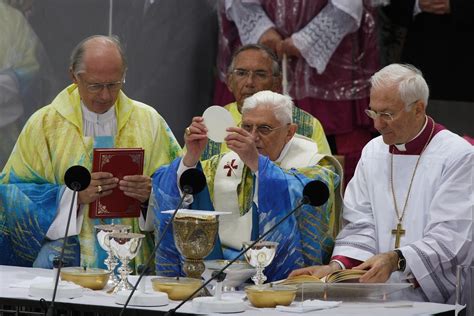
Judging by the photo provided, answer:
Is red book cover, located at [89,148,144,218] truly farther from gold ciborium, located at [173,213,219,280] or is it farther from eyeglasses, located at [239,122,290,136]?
gold ciborium, located at [173,213,219,280]

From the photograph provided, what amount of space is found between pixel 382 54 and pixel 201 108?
1.39m

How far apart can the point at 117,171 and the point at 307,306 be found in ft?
5.75

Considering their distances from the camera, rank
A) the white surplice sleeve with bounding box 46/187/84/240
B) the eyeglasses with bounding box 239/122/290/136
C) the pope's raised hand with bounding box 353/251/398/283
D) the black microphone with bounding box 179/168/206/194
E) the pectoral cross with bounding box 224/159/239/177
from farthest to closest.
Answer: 1. the white surplice sleeve with bounding box 46/187/84/240
2. the pectoral cross with bounding box 224/159/239/177
3. the eyeglasses with bounding box 239/122/290/136
4. the pope's raised hand with bounding box 353/251/398/283
5. the black microphone with bounding box 179/168/206/194

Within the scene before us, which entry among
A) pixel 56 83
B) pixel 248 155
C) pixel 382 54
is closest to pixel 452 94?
pixel 382 54

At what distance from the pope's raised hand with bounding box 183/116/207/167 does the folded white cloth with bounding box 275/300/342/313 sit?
112 centimetres

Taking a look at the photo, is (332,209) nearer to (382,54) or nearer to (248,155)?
(248,155)

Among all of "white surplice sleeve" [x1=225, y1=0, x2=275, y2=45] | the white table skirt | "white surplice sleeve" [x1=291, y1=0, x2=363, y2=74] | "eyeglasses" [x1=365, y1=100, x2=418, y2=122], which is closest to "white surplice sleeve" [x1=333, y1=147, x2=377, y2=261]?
"eyeglasses" [x1=365, y1=100, x2=418, y2=122]

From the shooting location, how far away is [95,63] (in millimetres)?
7508

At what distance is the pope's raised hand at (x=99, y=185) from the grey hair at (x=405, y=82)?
1422 millimetres

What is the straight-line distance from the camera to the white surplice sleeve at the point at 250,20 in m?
9.49

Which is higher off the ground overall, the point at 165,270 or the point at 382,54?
the point at 382,54

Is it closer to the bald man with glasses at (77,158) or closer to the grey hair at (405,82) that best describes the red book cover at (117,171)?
the bald man with glasses at (77,158)

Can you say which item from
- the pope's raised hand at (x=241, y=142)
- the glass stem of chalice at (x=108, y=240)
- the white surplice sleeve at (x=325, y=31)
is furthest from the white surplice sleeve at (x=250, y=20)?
the glass stem of chalice at (x=108, y=240)

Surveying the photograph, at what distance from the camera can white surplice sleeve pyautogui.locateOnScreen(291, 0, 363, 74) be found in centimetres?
938
